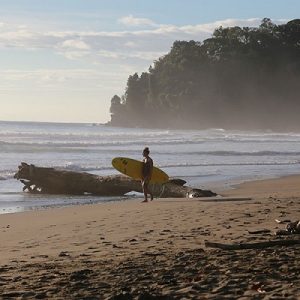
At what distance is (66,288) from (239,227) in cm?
383

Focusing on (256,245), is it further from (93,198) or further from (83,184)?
(83,184)

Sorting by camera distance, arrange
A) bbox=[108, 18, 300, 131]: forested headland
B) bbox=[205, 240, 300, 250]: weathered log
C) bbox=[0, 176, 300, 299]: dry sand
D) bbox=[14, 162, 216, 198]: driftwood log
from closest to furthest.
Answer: bbox=[0, 176, 300, 299]: dry sand, bbox=[205, 240, 300, 250]: weathered log, bbox=[14, 162, 216, 198]: driftwood log, bbox=[108, 18, 300, 131]: forested headland

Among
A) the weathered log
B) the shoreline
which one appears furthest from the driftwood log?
the weathered log

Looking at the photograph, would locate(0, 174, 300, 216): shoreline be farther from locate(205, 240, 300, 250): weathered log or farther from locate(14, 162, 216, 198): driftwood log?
locate(205, 240, 300, 250): weathered log

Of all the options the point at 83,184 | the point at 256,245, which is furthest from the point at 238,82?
Answer: the point at 256,245

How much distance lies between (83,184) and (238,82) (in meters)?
87.2

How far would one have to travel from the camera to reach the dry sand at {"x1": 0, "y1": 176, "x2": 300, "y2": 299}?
5.09 metres

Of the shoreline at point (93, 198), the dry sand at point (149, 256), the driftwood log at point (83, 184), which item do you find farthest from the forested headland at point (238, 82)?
the dry sand at point (149, 256)

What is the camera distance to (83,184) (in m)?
17.1

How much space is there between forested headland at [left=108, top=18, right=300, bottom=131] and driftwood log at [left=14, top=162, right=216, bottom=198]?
270 ft

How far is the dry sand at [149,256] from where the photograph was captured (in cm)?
509

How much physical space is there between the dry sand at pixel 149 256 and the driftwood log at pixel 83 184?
13.4 ft

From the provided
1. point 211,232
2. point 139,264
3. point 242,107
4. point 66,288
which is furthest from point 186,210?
point 242,107

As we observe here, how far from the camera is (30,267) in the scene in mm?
6379
